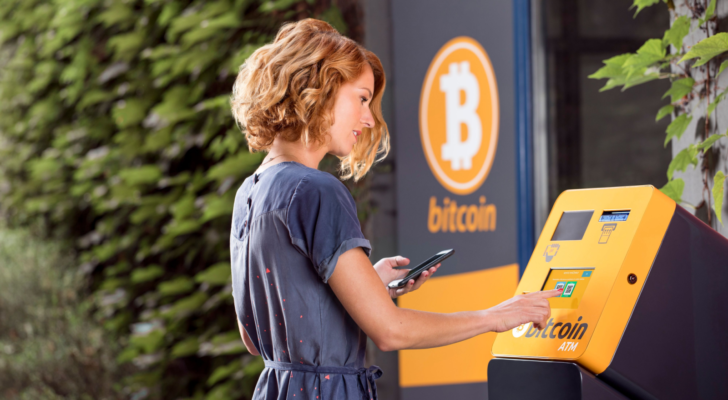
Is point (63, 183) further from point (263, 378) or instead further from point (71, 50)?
point (263, 378)

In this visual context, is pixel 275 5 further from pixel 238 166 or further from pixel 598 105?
pixel 598 105

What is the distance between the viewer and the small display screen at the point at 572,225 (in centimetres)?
124

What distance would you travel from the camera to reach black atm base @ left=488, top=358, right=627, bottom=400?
1068 mm

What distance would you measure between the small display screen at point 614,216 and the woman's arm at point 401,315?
19 centimetres

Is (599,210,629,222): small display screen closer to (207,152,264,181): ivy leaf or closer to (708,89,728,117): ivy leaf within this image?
(708,89,728,117): ivy leaf

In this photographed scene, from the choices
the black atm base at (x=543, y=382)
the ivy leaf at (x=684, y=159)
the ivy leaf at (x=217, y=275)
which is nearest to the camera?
the black atm base at (x=543, y=382)

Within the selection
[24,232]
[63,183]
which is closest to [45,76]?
[63,183]

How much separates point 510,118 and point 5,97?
11.8 ft

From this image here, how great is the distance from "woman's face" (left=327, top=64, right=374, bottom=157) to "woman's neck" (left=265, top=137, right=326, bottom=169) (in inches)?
1.3

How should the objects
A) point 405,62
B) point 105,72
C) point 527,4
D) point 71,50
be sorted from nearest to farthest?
point 527,4
point 405,62
point 105,72
point 71,50

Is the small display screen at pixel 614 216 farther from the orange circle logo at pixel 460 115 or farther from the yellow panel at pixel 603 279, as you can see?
the orange circle logo at pixel 460 115

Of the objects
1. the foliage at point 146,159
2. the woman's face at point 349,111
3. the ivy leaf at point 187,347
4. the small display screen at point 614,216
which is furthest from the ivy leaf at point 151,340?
the small display screen at point 614,216

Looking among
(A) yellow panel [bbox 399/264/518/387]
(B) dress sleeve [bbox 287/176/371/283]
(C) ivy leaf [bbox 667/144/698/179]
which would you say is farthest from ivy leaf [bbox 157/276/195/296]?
(C) ivy leaf [bbox 667/144/698/179]

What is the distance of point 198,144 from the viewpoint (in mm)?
3021
